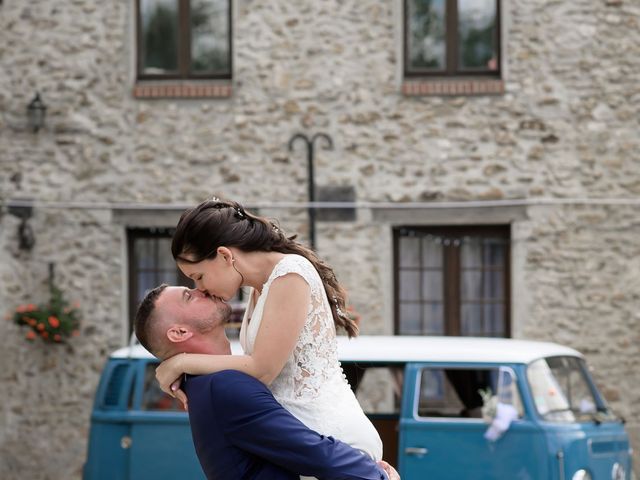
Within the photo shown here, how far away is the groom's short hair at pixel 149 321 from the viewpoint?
3.48 meters

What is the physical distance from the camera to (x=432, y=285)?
14.0 m

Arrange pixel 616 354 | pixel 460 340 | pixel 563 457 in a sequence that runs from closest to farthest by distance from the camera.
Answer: pixel 563 457
pixel 460 340
pixel 616 354

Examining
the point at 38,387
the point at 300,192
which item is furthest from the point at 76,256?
the point at 300,192

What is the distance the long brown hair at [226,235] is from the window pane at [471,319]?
10.4 metres

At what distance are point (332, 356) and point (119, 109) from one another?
34.7ft

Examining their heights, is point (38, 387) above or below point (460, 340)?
below

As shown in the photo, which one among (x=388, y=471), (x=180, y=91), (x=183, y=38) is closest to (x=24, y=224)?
(x=180, y=91)

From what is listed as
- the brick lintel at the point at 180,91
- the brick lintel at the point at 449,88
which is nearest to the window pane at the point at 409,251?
the brick lintel at the point at 449,88

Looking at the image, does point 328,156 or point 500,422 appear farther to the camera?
point 328,156

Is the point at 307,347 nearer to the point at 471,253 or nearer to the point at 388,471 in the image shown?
the point at 388,471

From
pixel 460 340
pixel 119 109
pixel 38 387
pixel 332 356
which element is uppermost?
pixel 119 109

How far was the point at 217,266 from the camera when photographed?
3500 mm

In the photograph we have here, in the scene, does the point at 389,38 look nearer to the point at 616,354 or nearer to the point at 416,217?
the point at 416,217

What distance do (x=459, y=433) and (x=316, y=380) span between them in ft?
17.3
